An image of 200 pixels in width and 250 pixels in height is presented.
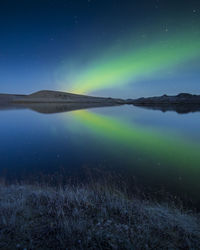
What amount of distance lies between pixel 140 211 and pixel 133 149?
213 inches

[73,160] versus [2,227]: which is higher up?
[2,227]

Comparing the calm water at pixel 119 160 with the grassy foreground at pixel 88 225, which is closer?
the grassy foreground at pixel 88 225

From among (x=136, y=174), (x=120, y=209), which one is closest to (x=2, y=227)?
(x=120, y=209)

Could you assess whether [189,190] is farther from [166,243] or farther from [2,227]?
[2,227]

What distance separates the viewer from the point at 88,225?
7.52ft

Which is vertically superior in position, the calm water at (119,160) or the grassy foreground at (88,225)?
the grassy foreground at (88,225)

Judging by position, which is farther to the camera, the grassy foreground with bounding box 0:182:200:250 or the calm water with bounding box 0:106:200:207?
the calm water with bounding box 0:106:200:207

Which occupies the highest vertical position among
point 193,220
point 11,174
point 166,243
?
point 166,243

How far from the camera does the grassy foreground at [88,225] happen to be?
76.6 inches

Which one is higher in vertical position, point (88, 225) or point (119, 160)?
point (88, 225)

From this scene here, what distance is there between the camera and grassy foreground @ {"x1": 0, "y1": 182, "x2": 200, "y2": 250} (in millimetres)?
1946

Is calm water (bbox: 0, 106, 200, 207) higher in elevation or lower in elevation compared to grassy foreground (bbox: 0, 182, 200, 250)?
lower

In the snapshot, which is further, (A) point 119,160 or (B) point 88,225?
(A) point 119,160

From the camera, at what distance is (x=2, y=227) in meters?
2.21
